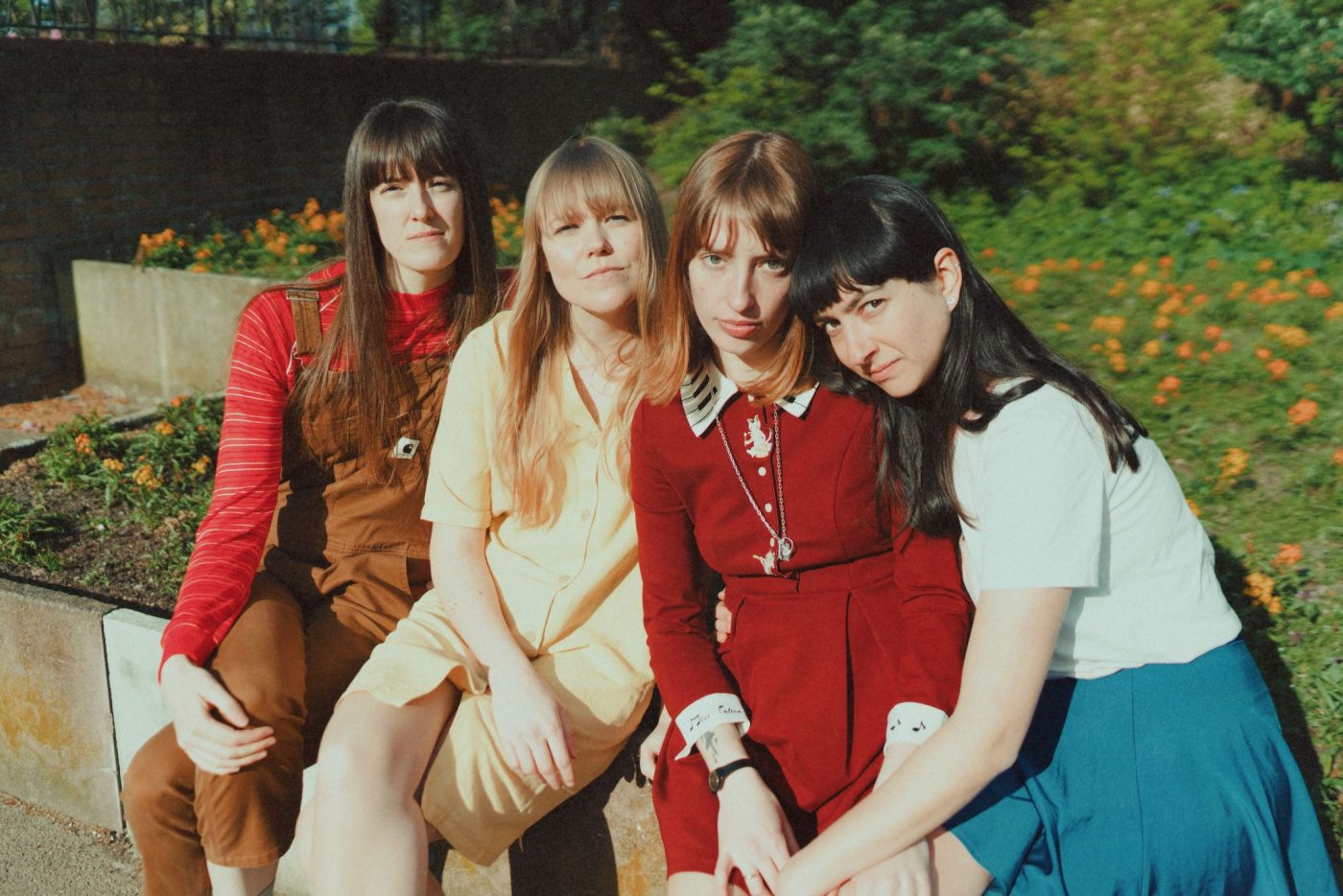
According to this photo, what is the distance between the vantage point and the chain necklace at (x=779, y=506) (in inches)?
88.4

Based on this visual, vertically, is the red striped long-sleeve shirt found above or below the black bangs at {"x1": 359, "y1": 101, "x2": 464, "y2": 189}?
below

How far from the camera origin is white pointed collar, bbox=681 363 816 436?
227 centimetres

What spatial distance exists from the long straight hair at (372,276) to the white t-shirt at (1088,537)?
1385 millimetres

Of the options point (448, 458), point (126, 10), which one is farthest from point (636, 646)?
point (126, 10)

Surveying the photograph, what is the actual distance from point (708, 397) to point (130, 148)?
6.95 metres

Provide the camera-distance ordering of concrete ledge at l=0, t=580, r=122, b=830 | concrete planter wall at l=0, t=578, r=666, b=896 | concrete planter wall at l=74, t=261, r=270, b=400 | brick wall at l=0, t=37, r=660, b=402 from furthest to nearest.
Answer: brick wall at l=0, t=37, r=660, b=402
concrete planter wall at l=74, t=261, r=270, b=400
concrete ledge at l=0, t=580, r=122, b=830
concrete planter wall at l=0, t=578, r=666, b=896

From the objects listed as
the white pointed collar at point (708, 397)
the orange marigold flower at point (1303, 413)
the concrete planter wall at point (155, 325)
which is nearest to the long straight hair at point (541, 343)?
the white pointed collar at point (708, 397)

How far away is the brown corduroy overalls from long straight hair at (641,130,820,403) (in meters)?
0.80

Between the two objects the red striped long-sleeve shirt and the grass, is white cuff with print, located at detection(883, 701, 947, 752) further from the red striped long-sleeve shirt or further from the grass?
the red striped long-sleeve shirt

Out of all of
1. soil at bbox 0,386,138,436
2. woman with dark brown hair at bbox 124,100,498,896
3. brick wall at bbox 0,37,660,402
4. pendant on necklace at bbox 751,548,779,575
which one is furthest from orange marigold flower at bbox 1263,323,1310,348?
brick wall at bbox 0,37,660,402

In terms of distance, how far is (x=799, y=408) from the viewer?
226 cm

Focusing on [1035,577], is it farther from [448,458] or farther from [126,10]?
[126,10]

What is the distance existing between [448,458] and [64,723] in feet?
5.26

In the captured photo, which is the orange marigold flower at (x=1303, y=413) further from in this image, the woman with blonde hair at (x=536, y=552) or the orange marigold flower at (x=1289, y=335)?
the woman with blonde hair at (x=536, y=552)
